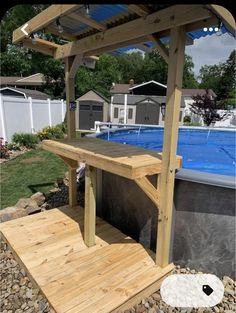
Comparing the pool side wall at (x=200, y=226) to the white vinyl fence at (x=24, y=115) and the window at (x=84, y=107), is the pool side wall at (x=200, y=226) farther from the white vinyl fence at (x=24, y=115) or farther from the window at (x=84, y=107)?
the window at (x=84, y=107)

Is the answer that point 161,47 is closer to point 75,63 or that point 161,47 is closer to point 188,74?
point 75,63

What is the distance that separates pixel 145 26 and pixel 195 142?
248 inches

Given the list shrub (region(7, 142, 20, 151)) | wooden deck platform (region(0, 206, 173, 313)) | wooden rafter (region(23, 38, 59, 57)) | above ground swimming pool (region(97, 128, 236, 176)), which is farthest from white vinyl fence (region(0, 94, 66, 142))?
wooden deck platform (region(0, 206, 173, 313))

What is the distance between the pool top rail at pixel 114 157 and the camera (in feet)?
7.93

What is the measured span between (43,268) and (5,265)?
61 cm

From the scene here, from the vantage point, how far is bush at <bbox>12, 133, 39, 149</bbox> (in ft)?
30.0

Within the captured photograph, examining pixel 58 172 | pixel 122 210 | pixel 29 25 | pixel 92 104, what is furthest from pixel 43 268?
pixel 92 104

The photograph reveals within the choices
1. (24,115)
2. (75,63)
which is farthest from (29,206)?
(24,115)

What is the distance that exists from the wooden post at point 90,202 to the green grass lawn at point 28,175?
2046 mm

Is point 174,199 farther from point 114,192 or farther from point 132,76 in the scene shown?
point 132,76

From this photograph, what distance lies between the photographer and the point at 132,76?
145ft

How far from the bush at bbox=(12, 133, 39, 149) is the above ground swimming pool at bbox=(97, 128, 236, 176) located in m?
3.71

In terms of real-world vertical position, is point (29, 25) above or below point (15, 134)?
above

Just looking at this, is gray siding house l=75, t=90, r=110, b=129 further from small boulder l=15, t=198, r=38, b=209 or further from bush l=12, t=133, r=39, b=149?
small boulder l=15, t=198, r=38, b=209
